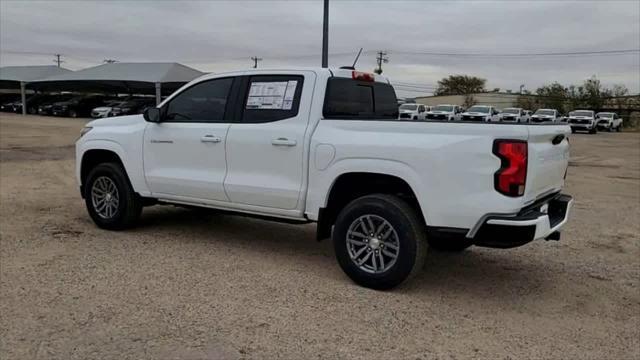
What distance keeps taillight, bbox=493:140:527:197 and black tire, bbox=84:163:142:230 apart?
4225 mm

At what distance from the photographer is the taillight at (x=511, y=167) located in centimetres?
430

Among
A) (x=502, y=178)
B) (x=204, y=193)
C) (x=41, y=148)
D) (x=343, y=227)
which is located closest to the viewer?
(x=502, y=178)

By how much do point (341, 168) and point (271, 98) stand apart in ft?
3.81

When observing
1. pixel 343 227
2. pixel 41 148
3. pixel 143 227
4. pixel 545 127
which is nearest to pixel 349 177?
pixel 343 227

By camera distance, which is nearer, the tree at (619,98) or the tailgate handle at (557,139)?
the tailgate handle at (557,139)

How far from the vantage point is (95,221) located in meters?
7.00

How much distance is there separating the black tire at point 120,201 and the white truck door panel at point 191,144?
379 mm

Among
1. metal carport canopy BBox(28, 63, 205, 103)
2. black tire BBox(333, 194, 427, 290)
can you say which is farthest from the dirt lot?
metal carport canopy BBox(28, 63, 205, 103)

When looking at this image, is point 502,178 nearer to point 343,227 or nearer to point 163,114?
point 343,227

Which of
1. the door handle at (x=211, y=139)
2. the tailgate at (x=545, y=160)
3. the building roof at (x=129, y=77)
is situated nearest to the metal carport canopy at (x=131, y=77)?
the building roof at (x=129, y=77)

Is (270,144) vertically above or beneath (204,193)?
above

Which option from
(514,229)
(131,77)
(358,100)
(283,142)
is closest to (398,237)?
(514,229)

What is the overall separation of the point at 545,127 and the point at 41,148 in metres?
17.1

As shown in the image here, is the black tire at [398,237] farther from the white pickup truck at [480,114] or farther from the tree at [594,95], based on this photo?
the tree at [594,95]
